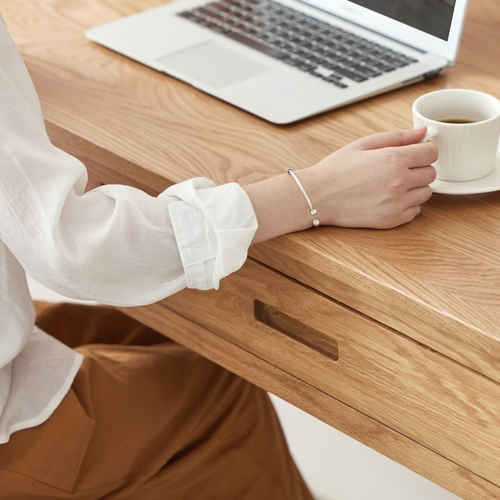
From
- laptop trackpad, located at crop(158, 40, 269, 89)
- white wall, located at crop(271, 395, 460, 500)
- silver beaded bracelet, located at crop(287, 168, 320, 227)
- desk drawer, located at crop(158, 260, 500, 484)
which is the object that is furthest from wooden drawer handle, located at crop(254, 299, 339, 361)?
white wall, located at crop(271, 395, 460, 500)

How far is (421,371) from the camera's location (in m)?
0.85

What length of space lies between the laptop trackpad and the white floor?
805 millimetres

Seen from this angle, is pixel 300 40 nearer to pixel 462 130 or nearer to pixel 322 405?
pixel 462 130

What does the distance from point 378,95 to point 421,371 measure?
1.25 ft

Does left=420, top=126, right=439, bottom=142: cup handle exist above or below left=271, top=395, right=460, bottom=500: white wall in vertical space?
above

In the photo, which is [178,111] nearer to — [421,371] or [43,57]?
Answer: [43,57]

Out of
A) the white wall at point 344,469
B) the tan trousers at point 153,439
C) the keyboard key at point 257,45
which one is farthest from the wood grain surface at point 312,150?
the white wall at point 344,469

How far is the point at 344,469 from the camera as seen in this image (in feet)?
5.45

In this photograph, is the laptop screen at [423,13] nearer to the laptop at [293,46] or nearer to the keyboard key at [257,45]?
the laptop at [293,46]

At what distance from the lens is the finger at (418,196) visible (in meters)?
0.88

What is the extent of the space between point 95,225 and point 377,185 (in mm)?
266

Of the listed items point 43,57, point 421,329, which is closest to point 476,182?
point 421,329

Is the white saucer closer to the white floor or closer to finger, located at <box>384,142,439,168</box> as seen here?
finger, located at <box>384,142,439,168</box>

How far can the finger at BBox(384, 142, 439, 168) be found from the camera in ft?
2.90
